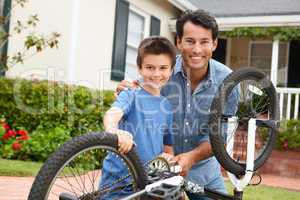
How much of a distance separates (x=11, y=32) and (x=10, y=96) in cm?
129

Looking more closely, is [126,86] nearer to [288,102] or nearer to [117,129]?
[117,129]

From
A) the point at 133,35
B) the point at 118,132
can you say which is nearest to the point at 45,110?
the point at 133,35

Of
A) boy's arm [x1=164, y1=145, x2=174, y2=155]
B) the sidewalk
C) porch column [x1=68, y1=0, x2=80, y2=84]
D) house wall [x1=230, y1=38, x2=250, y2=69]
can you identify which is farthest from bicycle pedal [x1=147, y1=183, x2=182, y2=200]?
house wall [x1=230, y1=38, x2=250, y2=69]

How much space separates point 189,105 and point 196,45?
0.38m

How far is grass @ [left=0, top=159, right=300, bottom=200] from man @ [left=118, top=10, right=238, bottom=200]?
3069 millimetres

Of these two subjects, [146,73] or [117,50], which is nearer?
[146,73]

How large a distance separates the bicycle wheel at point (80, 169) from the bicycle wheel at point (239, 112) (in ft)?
1.74

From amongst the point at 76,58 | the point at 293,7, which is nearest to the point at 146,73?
the point at 76,58

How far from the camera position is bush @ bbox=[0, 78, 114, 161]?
23.5 feet

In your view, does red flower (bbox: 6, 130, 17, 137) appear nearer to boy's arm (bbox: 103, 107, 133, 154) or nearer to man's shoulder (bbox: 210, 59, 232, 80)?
man's shoulder (bbox: 210, 59, 232, 80)

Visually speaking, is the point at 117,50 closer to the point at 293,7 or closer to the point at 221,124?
the point at 293,7

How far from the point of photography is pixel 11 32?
7977 millimetres

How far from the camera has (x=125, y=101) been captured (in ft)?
7.94

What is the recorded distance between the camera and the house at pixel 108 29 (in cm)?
815
